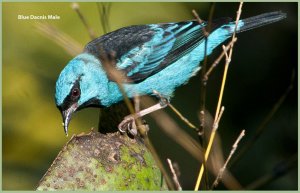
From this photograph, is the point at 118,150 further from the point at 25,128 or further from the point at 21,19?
the point at 21,19

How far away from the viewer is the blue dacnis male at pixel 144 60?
4285mm

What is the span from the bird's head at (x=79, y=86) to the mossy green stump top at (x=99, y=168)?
1344 mm

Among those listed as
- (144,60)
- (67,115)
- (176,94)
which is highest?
(144,60)

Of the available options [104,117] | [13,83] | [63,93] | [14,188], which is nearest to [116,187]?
[104,117]

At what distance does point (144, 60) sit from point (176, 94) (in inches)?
45.4

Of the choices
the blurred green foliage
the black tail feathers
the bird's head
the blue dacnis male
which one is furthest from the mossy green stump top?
the black tail feathers

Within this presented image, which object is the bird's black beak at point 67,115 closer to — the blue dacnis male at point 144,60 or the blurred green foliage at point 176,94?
the blue dacnis male at point 144,60

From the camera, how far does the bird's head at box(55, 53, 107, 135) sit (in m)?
4.00

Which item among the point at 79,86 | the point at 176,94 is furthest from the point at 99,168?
the point at 176,94

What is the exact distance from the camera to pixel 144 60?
465 centimetres

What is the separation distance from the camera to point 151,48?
4691mm

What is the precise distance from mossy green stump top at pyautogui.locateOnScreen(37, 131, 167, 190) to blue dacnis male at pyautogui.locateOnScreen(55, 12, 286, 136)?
59.0 inches

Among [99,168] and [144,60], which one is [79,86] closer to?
[144,60]

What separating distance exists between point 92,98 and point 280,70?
2231 millimetres
